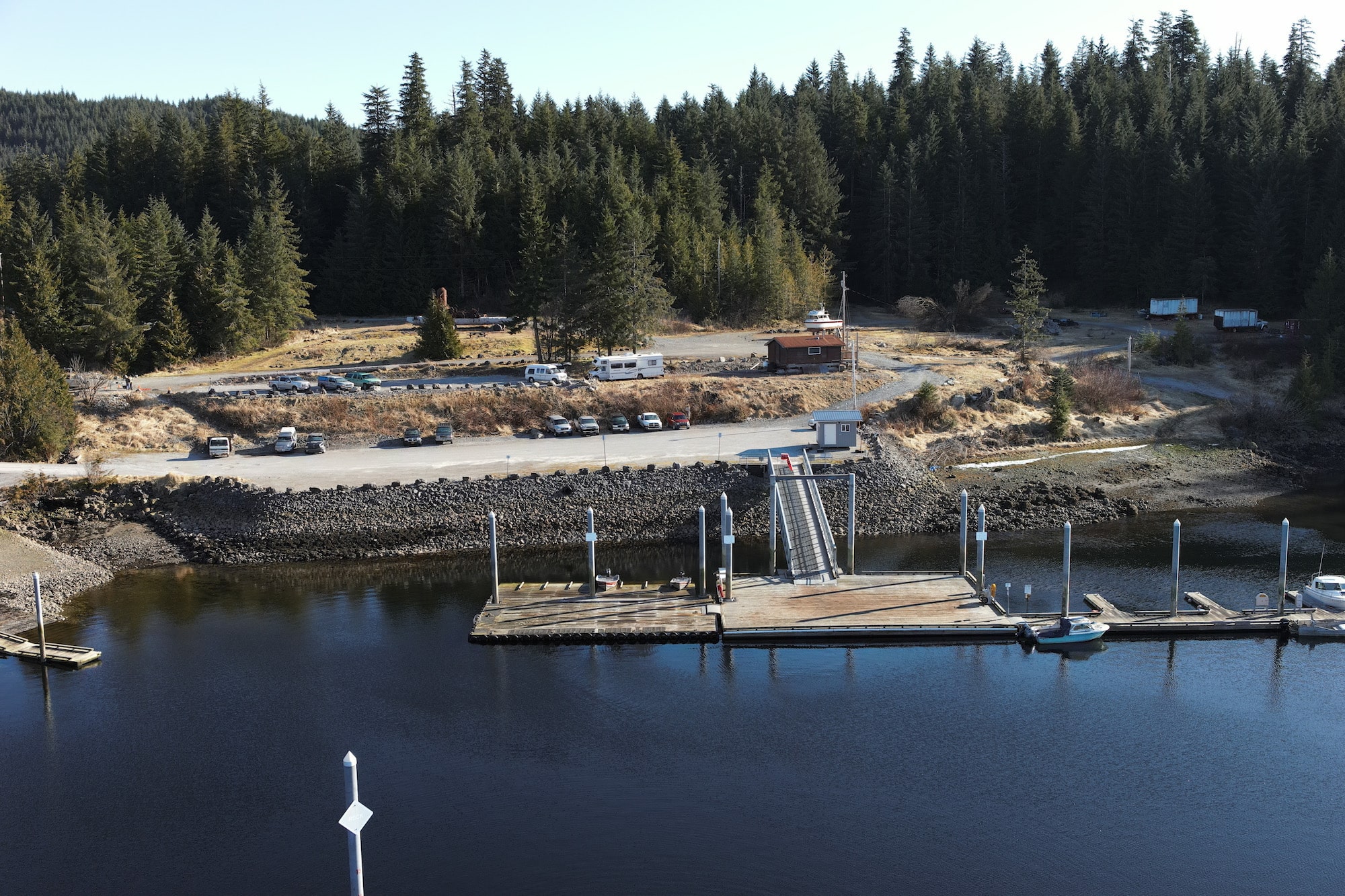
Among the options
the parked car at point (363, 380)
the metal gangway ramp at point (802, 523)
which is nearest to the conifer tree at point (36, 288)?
the parked car at point (363, 380)

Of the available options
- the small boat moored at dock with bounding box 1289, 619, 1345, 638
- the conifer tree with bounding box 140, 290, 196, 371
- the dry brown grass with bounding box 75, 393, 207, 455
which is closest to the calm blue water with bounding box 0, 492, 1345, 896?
the small boat moored at dock with bounding box 1289, 619, 1345, 638

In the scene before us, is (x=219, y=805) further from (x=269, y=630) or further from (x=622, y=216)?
(x=622, y=216)

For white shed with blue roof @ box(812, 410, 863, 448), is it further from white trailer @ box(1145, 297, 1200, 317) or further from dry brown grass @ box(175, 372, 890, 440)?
white trailer @ box(1145, 297, 1200, 317)

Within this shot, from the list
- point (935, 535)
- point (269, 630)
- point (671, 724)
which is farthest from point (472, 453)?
point (671, 724)

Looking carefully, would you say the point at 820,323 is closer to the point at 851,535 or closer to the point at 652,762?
the point at 851,535

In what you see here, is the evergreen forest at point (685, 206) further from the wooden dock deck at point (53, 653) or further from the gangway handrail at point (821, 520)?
the wooden dock deck at point (53, 653)

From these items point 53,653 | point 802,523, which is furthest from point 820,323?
point 53,653

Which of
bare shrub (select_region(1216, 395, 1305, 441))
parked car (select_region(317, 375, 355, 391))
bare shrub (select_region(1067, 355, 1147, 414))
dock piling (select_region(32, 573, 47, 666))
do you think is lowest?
dock piling (select_region(32, 573, 47, 666))
